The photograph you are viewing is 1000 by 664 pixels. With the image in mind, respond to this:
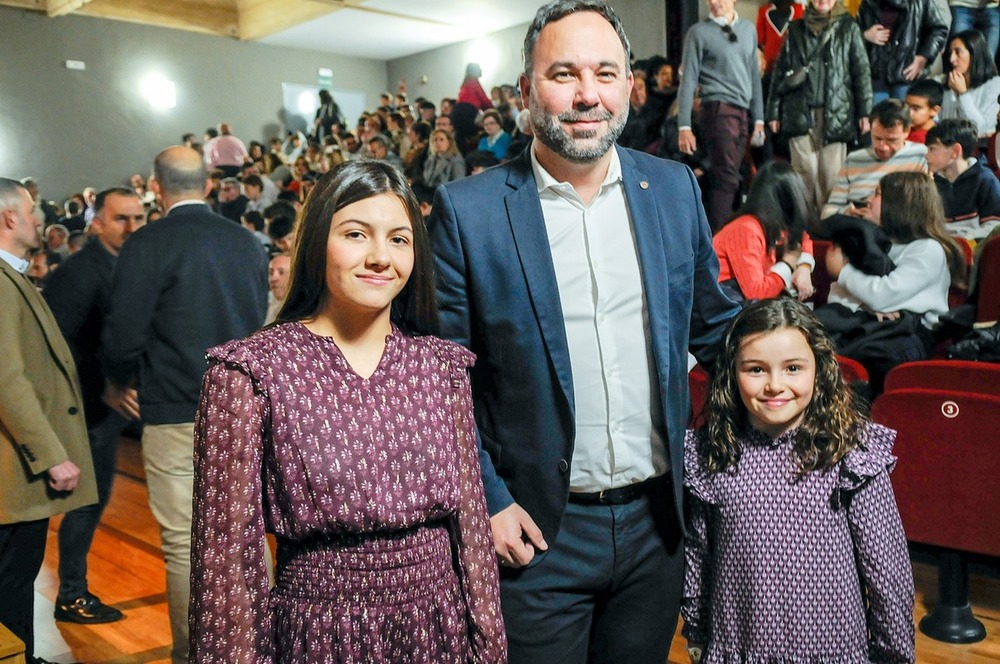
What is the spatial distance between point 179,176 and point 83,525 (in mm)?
1341

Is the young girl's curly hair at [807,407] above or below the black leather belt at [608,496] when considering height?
above

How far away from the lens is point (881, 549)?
1488mm

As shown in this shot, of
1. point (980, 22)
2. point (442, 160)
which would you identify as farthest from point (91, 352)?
point (442, 160)

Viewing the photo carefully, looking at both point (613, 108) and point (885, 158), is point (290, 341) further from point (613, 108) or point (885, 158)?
point (885, 158)

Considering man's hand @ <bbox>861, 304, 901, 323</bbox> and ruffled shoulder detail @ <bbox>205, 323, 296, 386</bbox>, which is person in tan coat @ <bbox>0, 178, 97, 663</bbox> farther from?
man's hand @ <bbox>861, 304, 901, 323</bbox>

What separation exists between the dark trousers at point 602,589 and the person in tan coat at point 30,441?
5.26 feet

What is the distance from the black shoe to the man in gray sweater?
11.3 feet

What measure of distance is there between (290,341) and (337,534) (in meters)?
0.27

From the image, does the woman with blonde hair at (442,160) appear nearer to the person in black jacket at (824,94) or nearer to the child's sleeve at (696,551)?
the person in black jacket at (824,94)

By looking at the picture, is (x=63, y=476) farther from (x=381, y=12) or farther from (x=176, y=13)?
(x=176, y=13)

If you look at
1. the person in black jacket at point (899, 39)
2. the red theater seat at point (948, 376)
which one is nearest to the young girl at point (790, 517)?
the red theater seat at point (948, 376)

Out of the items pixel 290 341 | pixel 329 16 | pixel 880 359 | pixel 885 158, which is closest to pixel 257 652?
pixel 290 341

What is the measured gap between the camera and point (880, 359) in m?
3.06

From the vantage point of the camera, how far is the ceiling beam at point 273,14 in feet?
40.2
